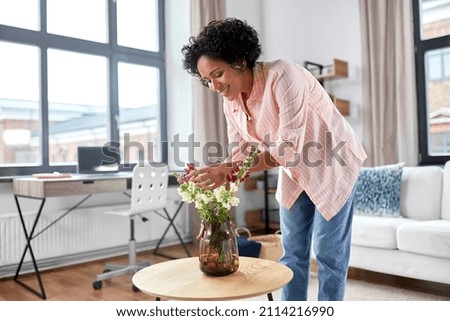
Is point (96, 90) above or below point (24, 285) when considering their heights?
above

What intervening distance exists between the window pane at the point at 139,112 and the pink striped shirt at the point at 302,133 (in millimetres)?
2583

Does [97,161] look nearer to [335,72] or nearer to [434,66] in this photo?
[335,72]

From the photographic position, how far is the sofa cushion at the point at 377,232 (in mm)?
2389

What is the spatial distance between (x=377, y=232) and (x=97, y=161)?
6.36 ft

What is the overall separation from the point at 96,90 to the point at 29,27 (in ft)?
2.24

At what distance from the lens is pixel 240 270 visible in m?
1.30

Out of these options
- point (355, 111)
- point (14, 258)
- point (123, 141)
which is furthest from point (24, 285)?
point (355, 111)

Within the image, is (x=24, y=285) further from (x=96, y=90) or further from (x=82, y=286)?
(x=96, y=90)

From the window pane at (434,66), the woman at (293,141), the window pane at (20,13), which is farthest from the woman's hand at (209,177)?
the window pane at (434,66)

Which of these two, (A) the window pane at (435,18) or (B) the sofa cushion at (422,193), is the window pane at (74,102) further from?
(A) the window pane at (435,18)

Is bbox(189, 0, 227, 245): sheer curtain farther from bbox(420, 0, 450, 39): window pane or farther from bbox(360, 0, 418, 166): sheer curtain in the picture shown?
bbox(420, 0, 450, 39): window pane

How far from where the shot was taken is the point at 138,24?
3.95 meters

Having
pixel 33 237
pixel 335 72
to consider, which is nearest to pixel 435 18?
pixel 335 72
